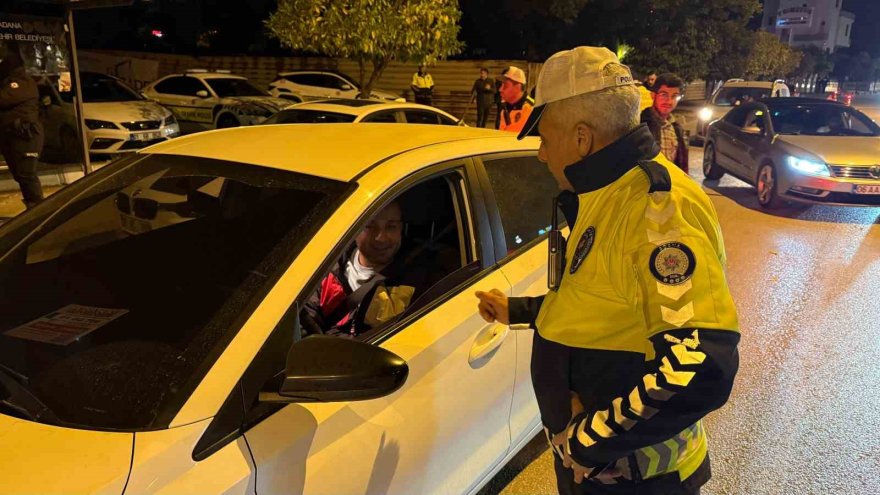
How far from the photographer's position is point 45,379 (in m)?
1.52

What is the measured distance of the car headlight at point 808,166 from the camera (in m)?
7.83

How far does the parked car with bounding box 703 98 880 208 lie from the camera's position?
25.4ft

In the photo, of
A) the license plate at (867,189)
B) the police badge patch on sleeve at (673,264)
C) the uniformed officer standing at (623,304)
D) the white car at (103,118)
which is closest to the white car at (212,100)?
the white car at (103,118)

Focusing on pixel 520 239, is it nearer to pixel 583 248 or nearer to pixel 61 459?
pixel 583 248

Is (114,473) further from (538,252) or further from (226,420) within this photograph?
(538,252)

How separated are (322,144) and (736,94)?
1592 cm

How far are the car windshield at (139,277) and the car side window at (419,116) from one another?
599 centimetres

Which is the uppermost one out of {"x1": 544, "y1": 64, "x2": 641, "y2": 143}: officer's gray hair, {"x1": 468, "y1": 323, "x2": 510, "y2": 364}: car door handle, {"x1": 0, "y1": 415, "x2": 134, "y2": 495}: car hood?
{"x1": 544, "y1": 64, "x2": 641, "y2": 143}: officer's gray hair

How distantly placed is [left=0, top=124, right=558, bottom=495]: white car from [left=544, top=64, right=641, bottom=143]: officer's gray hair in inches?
28.1

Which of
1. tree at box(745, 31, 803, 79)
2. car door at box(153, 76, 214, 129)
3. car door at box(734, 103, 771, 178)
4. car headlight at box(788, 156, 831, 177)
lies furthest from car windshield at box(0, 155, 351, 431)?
tree at box(745, 31, 803, 79)

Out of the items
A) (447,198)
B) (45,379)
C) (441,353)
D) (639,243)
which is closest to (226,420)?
(45,379)

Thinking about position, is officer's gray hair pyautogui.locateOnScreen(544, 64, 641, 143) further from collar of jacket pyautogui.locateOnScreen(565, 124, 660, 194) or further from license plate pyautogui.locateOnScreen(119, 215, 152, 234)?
license plate pyautogui.locateOnScreen(119, 215, 152, 234)

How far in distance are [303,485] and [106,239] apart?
136 cm

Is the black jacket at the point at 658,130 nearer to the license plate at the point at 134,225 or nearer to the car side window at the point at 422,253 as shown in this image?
the car side window at the point at 422,253
